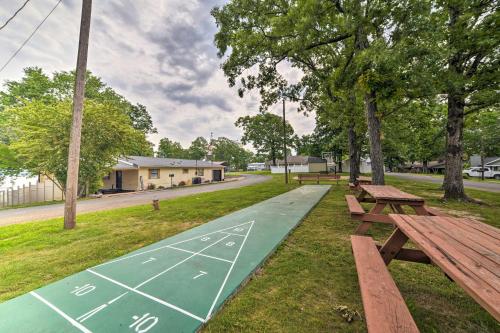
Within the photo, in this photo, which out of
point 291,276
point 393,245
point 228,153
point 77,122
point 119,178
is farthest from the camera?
point 228,153

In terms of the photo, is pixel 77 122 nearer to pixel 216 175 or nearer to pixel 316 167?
pixel 216 175

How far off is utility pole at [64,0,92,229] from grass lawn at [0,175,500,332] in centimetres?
78

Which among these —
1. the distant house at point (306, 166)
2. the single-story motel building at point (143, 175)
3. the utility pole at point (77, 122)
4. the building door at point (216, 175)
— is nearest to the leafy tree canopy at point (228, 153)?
the distant house at point (306, 166)

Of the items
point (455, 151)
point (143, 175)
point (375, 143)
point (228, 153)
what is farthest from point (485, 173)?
point (228, 153)

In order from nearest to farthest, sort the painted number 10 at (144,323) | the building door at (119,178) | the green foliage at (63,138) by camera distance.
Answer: the painted number 10 at (144,323) < the green foliage at (63,138) < the building door at (119,178)

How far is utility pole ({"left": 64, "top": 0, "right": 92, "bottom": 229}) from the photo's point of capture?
5.45 meters

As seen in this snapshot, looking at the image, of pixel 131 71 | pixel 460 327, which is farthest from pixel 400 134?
pixel 131 71

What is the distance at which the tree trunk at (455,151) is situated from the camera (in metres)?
8.45

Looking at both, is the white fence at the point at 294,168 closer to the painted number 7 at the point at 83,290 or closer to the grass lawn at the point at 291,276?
the grass lawn at the point at 291,276

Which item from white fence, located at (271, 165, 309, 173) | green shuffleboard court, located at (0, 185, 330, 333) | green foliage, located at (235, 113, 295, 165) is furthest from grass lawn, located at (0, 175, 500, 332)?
white fence, located at (271, 165, 309, 173)

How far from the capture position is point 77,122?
5508 mm

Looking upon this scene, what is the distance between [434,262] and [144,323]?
9.01ft

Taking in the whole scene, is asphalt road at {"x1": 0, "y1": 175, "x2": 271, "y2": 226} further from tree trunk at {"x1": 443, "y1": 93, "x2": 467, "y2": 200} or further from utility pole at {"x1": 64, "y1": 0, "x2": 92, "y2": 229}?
tree trunk at {"x1": 443, "y1": 93, "x2": 467, "y2": 200}

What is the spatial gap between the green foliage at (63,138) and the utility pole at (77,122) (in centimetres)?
920
